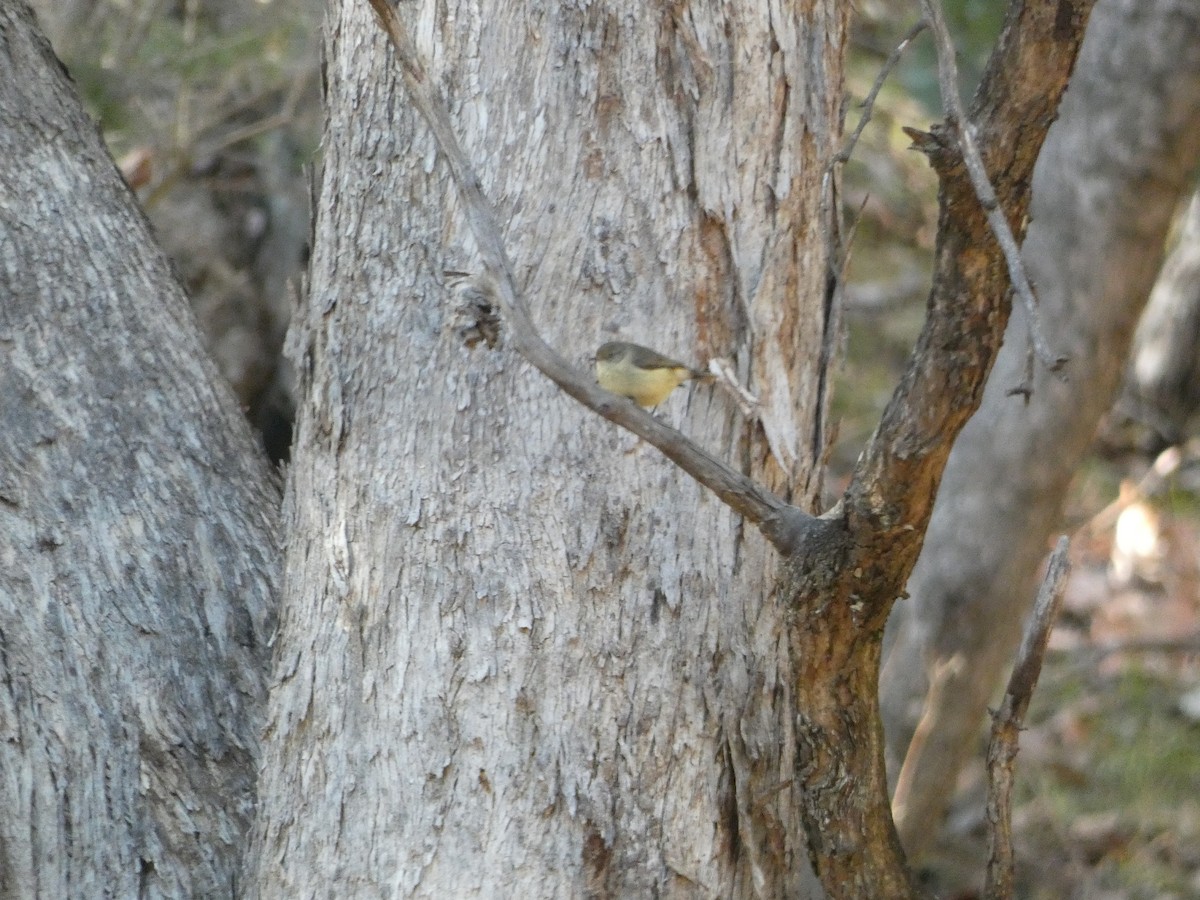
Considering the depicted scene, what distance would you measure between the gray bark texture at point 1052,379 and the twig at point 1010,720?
2.19 metres

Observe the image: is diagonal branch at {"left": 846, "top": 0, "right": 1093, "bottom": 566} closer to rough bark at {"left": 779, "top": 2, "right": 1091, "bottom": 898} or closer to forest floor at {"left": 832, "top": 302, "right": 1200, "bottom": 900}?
rough bark at {"left": 779, "top": 2, "right": 1091, "bottom": 898}

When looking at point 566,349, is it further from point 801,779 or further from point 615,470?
→ point 801,779

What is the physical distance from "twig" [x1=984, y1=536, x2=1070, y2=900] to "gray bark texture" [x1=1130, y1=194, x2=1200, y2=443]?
6025mm

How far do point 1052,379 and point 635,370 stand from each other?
8.10 feet

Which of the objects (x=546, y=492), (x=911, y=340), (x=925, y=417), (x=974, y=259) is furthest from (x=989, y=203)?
(x=911, y=340)

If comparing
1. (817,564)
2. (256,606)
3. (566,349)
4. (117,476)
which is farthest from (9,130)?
(817,564)

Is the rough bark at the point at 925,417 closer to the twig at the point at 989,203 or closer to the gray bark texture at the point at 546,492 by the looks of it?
the twig at the point at 989,203

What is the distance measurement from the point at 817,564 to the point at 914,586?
273 cm

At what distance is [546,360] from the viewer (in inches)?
63.1

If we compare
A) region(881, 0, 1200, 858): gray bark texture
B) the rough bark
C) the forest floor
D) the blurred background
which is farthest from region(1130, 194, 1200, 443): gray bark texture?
the rough bark

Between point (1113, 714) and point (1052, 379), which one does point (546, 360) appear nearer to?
point (1052, 379)

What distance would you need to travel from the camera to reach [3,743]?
2117 mm

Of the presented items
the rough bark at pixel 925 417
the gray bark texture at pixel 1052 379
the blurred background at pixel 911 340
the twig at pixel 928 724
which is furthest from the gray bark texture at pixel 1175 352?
the rough bark at pixel 925 417

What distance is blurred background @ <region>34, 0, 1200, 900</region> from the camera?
5090 millimetres
